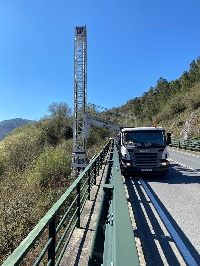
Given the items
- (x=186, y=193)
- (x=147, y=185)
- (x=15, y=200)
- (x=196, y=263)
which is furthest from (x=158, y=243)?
(x=15, y=200)

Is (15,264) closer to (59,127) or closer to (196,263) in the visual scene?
(196,263)

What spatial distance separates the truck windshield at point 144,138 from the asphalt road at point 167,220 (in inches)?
87.2

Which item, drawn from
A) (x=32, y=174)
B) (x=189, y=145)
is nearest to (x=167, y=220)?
(x=32, y=174)

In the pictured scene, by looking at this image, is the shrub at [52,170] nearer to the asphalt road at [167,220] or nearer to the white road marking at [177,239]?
the asphalt road at [167,220]

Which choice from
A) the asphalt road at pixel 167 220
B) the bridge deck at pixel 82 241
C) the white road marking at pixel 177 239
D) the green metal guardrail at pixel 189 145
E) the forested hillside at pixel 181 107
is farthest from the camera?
the forested hillside at pixel 181 107

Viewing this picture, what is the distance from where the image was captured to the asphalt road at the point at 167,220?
4344mm

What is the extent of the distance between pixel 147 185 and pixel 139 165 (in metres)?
1.66

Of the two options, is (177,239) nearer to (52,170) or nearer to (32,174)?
(32,174)

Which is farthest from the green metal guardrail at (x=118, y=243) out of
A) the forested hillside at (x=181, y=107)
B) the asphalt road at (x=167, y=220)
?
the forested hillside at (x=181, y=107)

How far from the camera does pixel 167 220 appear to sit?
6055mm

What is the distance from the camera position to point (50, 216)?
2793mm

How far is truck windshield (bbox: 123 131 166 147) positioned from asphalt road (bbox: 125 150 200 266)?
221 cm

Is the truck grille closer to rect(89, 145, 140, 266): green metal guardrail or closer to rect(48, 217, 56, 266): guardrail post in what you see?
rect(89, 145, 140, 266): green metal guardrail

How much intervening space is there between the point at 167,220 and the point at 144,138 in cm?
682
